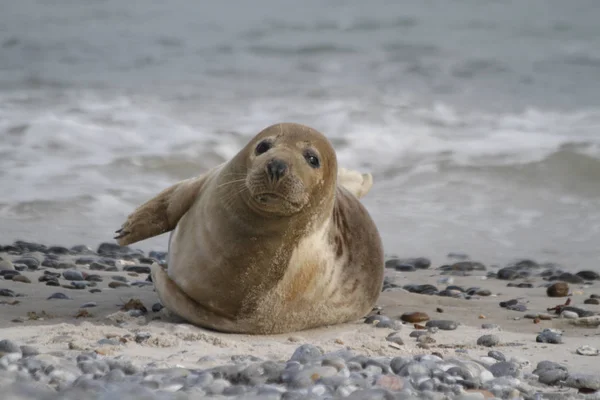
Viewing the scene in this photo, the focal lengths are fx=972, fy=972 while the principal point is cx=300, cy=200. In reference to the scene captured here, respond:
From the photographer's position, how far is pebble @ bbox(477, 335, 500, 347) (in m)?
4.76

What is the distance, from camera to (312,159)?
449 cm

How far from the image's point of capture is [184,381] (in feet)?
11.2

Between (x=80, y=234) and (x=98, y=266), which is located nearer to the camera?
(x=98, y=266)

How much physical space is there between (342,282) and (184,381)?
1.86 metres

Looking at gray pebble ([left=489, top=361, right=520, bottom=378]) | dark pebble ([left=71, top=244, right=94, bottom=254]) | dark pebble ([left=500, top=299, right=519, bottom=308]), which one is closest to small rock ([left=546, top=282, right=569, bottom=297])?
dark pebble ([left=500, top=299, right=519, bottom=308])

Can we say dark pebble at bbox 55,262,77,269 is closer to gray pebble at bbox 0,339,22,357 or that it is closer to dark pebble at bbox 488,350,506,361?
gray pebble at bbox 0,339,22,357

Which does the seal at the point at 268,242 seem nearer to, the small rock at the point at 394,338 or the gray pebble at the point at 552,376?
the small rock at the point at 394,338

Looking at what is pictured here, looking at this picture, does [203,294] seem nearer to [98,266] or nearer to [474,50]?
[98,266]

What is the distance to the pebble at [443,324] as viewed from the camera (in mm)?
5168

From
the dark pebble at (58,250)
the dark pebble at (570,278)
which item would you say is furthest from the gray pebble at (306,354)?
the dark pebble at (58,250)

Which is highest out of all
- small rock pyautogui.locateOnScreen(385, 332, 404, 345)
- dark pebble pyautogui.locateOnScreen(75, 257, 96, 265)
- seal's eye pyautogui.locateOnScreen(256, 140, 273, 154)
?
seal's eye pyautogui.locateOnScreen(256, 140, 273, 154)

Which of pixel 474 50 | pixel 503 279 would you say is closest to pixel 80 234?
pixel 503 279

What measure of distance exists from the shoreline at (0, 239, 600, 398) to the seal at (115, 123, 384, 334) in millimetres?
127

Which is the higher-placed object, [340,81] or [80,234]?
[340,81]
